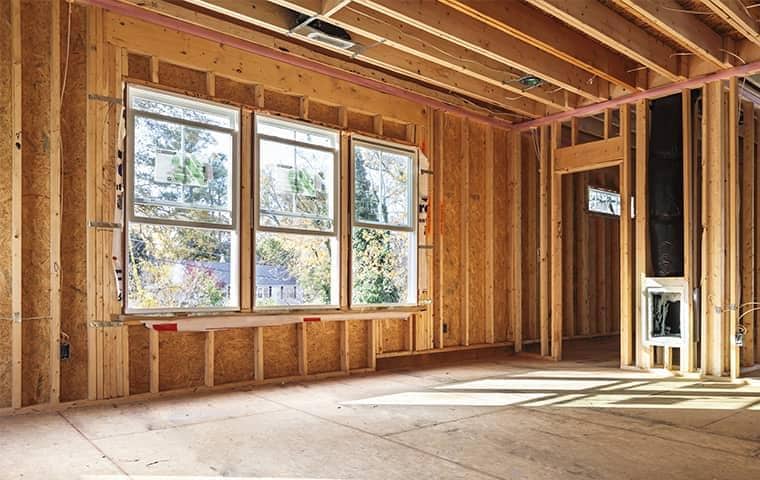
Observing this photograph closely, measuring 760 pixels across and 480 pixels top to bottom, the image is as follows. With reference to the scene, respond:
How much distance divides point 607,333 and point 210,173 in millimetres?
7375

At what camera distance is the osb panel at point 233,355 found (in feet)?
16.8

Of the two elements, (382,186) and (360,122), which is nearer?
(360,122)

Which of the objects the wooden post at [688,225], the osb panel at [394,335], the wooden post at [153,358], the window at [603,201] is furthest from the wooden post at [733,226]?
the wooden post at [153,358]

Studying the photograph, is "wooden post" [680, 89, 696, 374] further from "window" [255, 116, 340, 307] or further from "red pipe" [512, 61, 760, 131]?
"window" [255, 116, 340, 307]

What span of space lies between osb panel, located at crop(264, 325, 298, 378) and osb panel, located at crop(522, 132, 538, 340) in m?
3.72

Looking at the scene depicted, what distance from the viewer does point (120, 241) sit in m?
4.56

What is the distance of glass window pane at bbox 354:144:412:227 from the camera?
6.20 metres

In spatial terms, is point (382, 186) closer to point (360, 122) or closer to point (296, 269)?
point (360, 122)

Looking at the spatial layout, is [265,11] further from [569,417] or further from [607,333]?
[607,333]

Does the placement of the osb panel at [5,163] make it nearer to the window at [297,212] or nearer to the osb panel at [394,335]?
the window at [297,212]

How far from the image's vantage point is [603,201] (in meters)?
9.64

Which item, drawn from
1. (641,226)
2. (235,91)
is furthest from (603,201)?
(235,91)

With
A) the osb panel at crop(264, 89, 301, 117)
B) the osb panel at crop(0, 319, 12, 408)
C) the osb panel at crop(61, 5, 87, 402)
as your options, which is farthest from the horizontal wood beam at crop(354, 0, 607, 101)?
A: the osb panel at crop(0, 319, 12, 408)

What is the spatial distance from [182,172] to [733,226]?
17.8 feet
